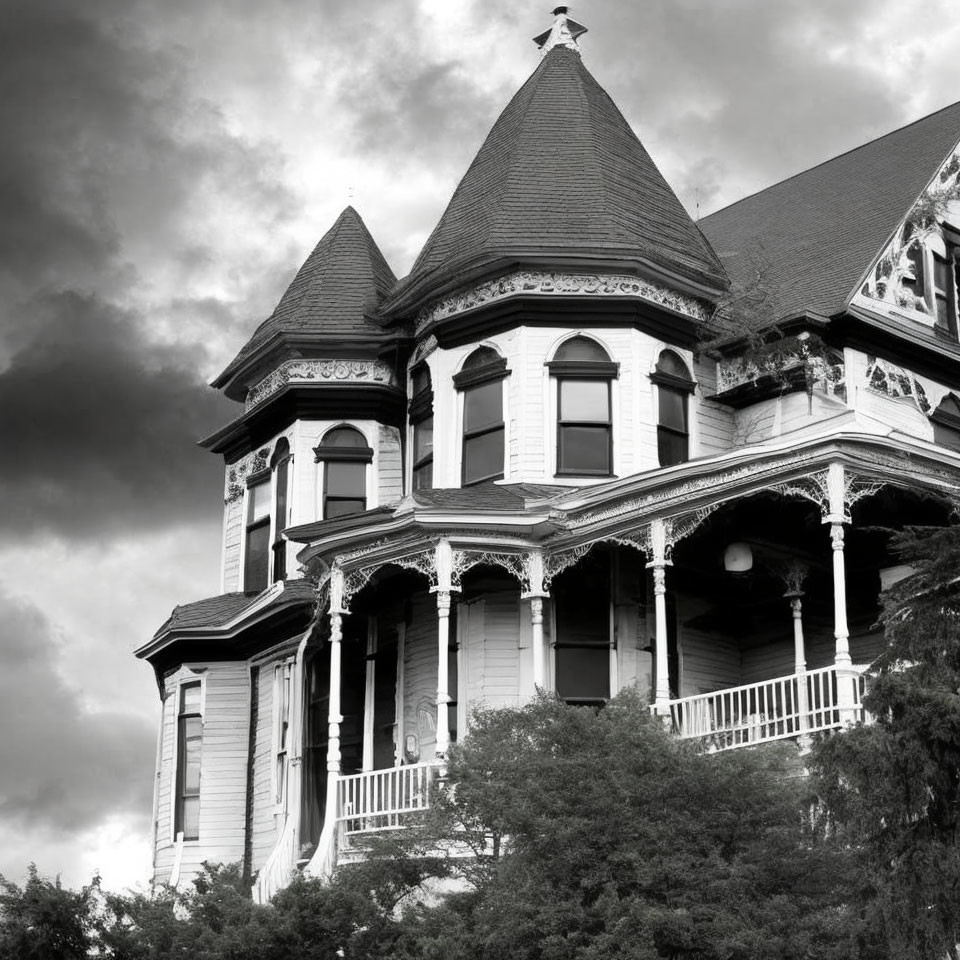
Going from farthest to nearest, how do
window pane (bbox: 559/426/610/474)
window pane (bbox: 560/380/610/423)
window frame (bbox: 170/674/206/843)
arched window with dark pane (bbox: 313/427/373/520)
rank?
window frame (bbox: 170/674/206/843) → arched window with dark pane (bbox: 313/427/373/520) → window pane (bbox: 560/380/610/423) → window pane (bbox: 559/426/610/474)

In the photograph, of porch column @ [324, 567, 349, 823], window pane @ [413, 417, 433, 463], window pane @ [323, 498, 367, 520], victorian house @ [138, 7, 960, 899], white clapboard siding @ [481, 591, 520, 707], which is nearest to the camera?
victorian house @ [138, 7, 960, 899]

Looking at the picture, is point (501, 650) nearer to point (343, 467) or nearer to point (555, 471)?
point (555, 471)

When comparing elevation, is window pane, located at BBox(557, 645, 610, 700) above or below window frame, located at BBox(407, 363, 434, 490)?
below

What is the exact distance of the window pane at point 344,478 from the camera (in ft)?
93.2

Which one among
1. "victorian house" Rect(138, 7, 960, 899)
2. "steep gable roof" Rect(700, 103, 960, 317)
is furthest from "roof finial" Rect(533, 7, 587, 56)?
"steep gable roof" Rect(700, 103, 960, 317)

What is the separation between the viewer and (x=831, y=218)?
94.0 ft

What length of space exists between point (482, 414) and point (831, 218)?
7.32 m

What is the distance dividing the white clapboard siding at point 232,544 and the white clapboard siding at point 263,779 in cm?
245

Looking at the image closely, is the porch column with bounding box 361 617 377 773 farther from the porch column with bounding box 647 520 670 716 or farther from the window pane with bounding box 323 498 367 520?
the porch column with bounding box 647 520 670 716

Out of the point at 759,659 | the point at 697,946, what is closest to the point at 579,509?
the point at 759,659

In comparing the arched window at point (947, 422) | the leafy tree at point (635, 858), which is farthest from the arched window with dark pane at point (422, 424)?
the leafy tree at point (635, 858)

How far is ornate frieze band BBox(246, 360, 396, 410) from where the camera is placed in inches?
1123

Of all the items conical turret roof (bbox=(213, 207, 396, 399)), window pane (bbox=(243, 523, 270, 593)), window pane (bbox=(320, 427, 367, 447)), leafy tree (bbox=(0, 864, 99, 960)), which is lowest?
leafy tree (bbox=(0, 864, 99, 960))

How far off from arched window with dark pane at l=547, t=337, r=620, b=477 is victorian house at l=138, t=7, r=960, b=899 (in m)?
0.04
